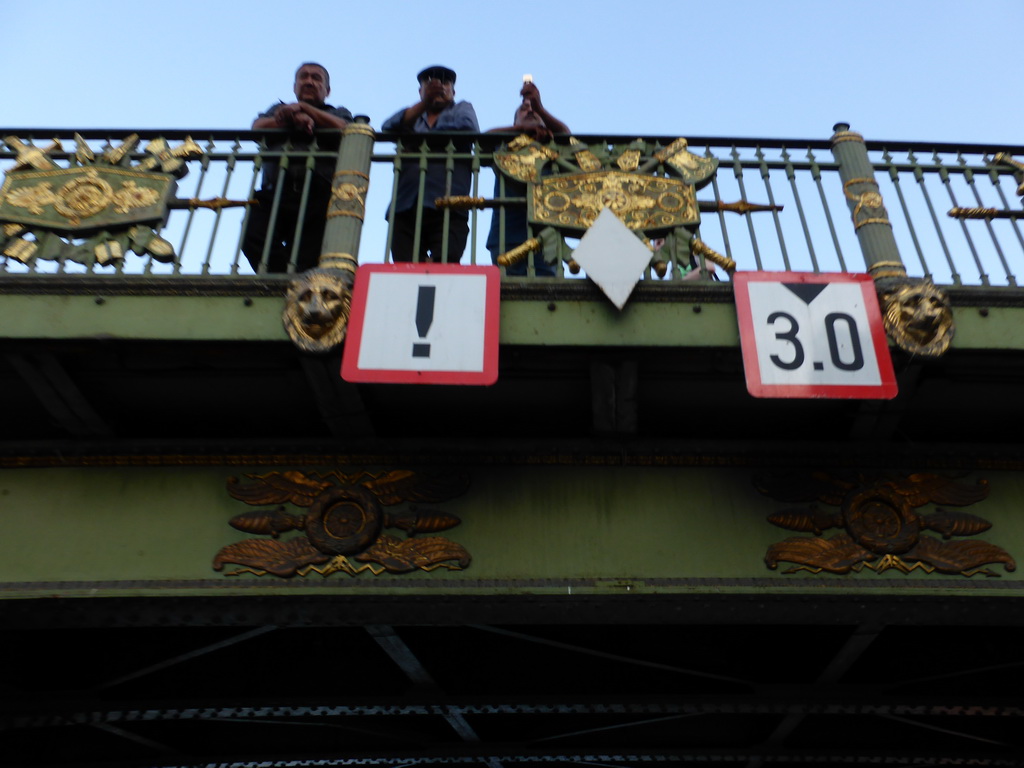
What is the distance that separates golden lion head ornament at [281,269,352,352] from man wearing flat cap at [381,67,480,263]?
1918 millimetres

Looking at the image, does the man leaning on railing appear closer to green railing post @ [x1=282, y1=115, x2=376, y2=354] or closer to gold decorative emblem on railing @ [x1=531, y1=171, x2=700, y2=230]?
green railing post @ [x1=282, y1=115, x2=376, y2=354]

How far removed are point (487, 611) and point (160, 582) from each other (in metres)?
2.14

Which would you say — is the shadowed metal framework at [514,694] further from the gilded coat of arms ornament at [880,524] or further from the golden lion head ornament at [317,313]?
the golden lion head ornament at [317,313]

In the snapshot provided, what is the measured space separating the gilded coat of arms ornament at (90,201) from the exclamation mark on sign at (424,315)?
1945mm

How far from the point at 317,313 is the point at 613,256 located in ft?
6.62

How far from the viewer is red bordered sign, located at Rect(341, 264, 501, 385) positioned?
5520 mm

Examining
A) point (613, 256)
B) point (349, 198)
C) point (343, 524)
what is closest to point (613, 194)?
point (613, 256)

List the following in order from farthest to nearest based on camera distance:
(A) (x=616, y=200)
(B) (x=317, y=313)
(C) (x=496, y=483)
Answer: (A) (x=616, y=200)
(C) (x=496, y=483)
(B) (x=317, y=313)

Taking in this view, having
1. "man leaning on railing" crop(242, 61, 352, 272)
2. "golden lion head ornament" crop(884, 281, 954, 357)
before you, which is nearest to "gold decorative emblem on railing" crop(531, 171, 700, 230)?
"golden lion head ornament" crop(884, 281, 954, 357)

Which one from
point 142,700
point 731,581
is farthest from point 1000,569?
point 142,700

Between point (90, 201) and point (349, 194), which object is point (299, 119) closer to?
point (349, 194)

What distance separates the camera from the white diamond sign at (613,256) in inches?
228

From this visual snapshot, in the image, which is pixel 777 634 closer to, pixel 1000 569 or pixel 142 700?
pixel 1000 569

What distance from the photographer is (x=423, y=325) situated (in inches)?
225
